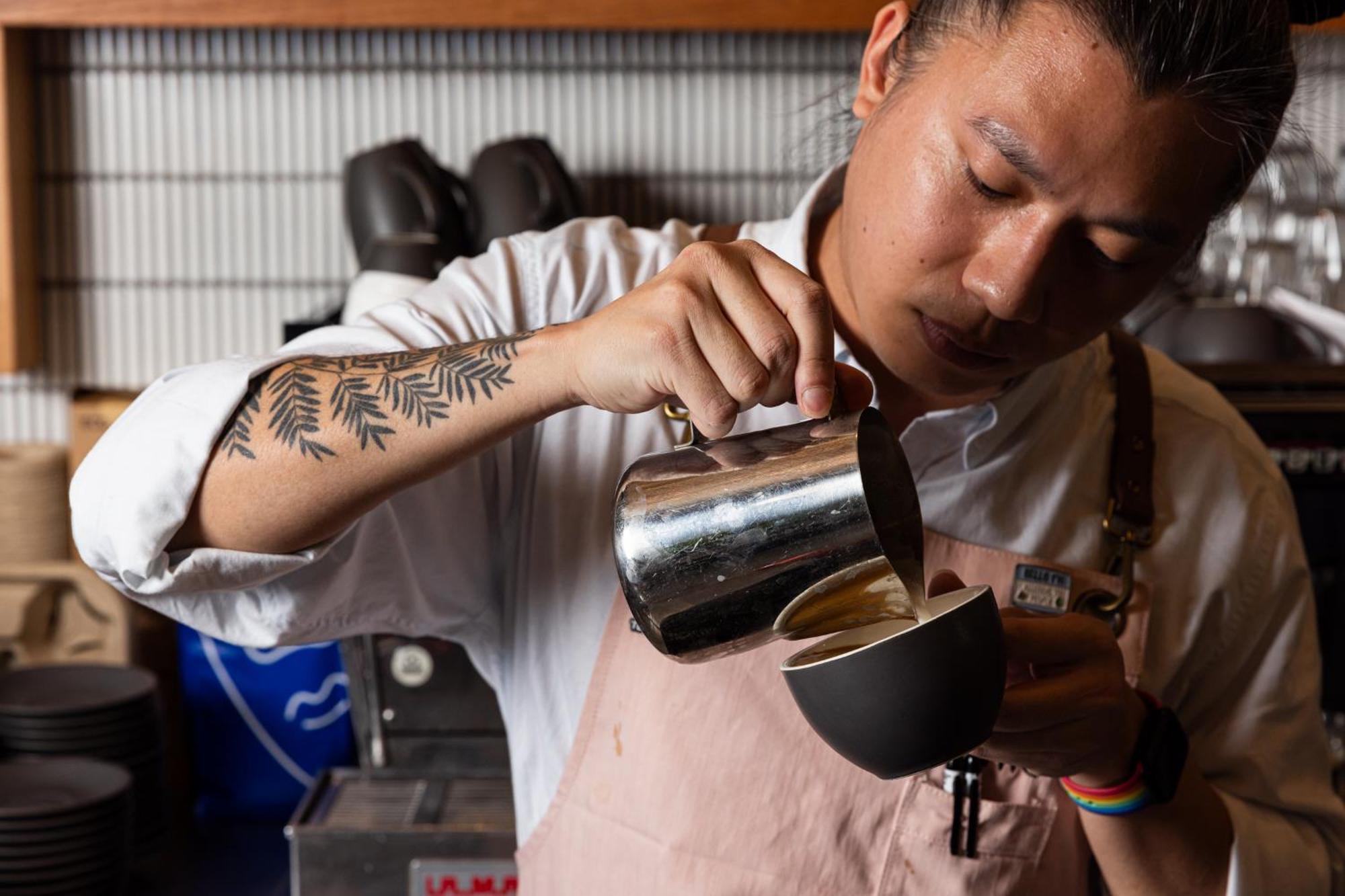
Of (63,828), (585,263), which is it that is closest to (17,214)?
(63,828)

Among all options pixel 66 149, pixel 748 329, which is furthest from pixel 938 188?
pixel 66 149

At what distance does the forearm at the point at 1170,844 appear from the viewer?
3.95 ft

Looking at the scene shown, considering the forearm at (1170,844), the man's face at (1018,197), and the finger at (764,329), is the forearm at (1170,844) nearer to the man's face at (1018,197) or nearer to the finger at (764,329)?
the man's face at (1018,197)

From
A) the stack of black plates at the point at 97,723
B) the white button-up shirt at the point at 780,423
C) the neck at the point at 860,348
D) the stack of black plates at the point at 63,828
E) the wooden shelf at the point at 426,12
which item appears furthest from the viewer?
the wooden shelf at the point at 426,12

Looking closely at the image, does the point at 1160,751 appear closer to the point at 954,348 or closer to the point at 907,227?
the point at 954,348

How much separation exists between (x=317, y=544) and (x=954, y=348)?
556 mm

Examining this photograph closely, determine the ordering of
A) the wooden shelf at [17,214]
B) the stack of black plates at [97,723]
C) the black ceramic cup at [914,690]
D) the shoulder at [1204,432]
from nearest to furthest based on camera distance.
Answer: the black ceramic cup at [914,690], the shoulder at [1204,432], the stack of black plates at [97,723], the wooden shelf at [17,214]

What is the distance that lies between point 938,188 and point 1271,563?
2.04ft

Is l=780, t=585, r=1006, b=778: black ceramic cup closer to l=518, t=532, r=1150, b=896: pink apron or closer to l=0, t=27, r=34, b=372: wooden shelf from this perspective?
l=518, t=532, r=1150, b=896: pink apron

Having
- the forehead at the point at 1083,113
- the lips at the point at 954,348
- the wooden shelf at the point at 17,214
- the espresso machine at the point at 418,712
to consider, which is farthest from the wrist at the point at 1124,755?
the wooden shelf at the point at 17,214

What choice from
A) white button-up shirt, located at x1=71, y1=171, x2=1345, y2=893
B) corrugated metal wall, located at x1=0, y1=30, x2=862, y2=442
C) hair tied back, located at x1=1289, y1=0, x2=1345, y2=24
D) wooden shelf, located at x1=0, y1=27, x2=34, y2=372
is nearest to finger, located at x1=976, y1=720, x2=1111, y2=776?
white button-up shirt, located at x1=71, y1=171, x2=1345, y2=893

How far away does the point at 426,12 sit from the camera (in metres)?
2.37

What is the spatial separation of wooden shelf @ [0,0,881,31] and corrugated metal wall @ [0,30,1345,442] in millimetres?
282

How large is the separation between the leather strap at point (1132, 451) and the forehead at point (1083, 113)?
366 millimetres
